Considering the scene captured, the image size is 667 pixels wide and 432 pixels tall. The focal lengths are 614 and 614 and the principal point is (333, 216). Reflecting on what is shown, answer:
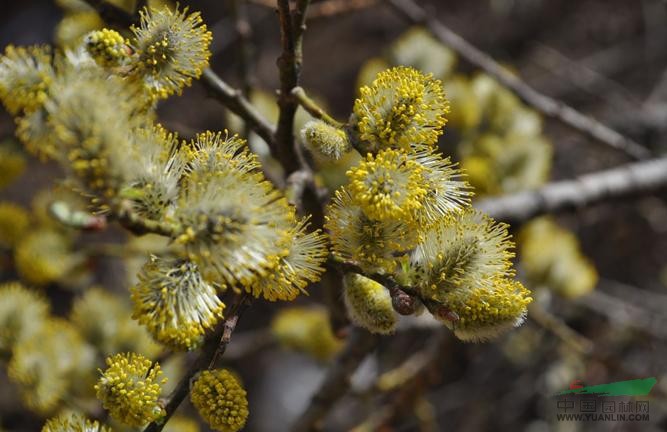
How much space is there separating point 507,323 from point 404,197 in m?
0.25

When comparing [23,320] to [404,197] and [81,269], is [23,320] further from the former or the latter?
[404,197]

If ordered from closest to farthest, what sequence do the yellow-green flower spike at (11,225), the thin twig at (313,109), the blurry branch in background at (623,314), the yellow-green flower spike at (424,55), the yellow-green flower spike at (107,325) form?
the thin twig at (313,109) < the yellow-green flower spike at (107,325) < the yellow-green flower spike at (11,225) < the yellow-green flower spike at (424,55) < the blurry branch in background at (623,314)

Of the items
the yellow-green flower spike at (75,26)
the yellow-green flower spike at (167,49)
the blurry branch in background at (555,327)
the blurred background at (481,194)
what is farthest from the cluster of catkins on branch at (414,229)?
the blurry branch in background at (555,327)

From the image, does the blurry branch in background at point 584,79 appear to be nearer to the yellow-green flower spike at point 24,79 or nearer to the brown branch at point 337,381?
the brown branch at point 337,381

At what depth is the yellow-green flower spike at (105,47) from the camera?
0.89m

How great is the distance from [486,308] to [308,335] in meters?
1.09

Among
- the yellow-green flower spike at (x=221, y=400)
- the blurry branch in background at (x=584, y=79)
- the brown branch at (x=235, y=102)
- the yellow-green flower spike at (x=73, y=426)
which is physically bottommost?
the yellow-green flower spike at (x=73, y=426)

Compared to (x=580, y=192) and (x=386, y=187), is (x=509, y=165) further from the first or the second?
(x=386, y=187)

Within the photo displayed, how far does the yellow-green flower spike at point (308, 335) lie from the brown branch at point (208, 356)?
100 cm

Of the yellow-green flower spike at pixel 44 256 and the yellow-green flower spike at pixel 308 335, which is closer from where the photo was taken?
the yellow-green flower spike at pixel 44 256

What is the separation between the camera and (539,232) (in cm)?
212

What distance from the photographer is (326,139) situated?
0.93 metres

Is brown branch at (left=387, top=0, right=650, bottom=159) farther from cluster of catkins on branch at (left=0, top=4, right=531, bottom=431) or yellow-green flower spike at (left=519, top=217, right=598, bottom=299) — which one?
cluster of catkins on branch at (left=0, top=4, right=531, bottom=431)

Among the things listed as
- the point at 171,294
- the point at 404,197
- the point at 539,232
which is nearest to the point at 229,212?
the point at 171,294
